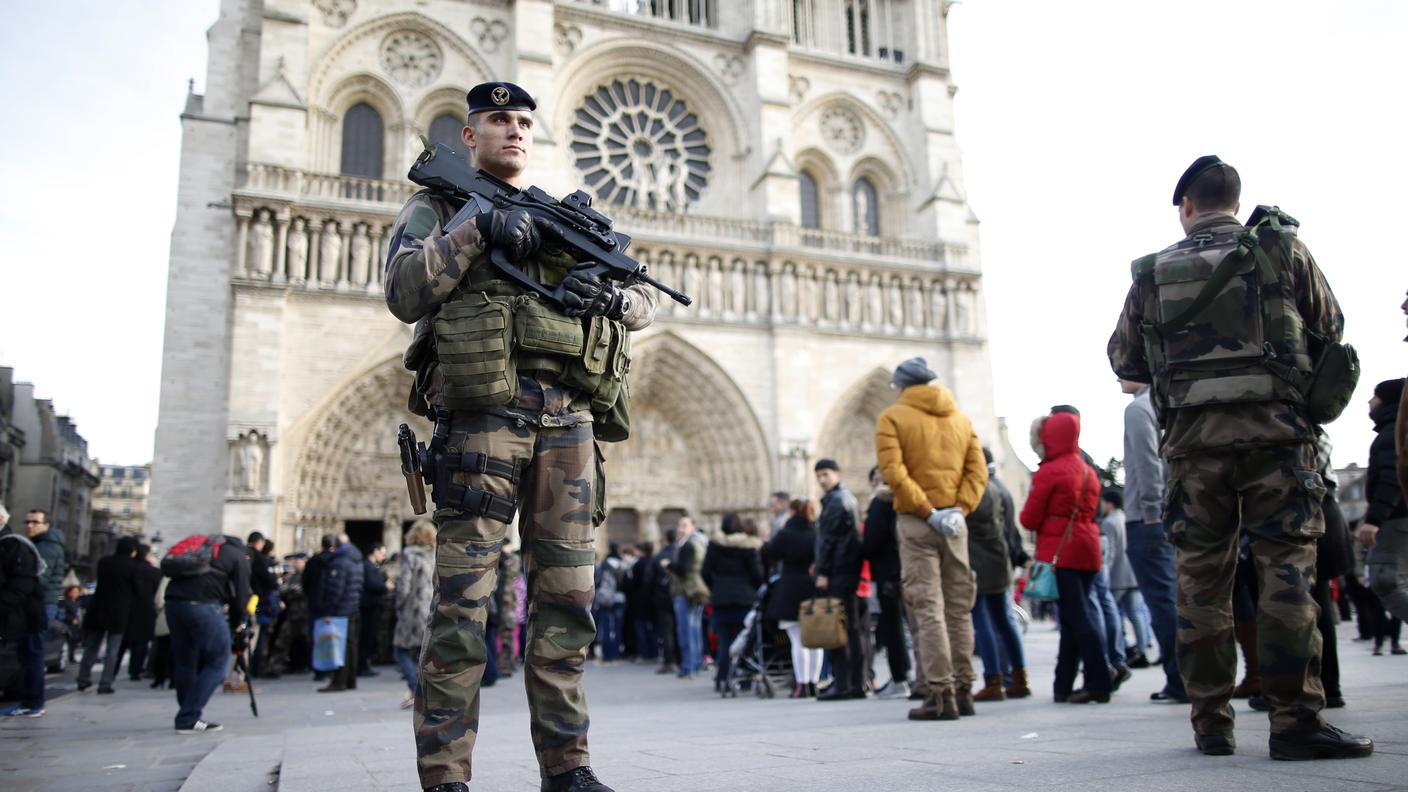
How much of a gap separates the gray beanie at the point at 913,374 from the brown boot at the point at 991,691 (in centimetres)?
187

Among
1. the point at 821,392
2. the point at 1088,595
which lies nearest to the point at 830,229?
the point at 821,392

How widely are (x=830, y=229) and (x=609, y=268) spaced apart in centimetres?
2000

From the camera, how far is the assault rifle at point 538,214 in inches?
102

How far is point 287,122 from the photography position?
1738 cm

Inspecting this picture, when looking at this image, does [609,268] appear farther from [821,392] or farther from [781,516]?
[821,392]

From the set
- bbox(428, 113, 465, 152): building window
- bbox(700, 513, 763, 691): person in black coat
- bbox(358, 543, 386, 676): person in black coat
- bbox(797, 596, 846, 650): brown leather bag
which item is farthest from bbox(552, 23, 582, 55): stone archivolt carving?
bbox(797, 596, 846, 650): brown leather bag

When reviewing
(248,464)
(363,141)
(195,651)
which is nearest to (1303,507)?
(195,651)

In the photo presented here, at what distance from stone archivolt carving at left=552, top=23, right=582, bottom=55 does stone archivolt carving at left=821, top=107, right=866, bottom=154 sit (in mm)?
5798

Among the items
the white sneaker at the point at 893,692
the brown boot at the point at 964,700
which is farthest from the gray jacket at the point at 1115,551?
the brown boot at the point at 964,700

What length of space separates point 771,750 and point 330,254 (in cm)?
1575

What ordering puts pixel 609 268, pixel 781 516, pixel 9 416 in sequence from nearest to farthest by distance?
pixel 609 268 → pixel 781 516 → pixel 9 416

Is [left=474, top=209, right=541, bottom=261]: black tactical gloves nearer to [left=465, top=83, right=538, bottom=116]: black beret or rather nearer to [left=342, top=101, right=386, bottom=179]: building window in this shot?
[left=465, top=83, right=538, bottom=116]: black beret

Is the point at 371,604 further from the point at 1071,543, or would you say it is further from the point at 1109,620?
the point at 1071,543

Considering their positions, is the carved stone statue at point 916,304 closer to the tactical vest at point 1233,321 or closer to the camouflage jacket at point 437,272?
the tactical vest at point 1233,321
